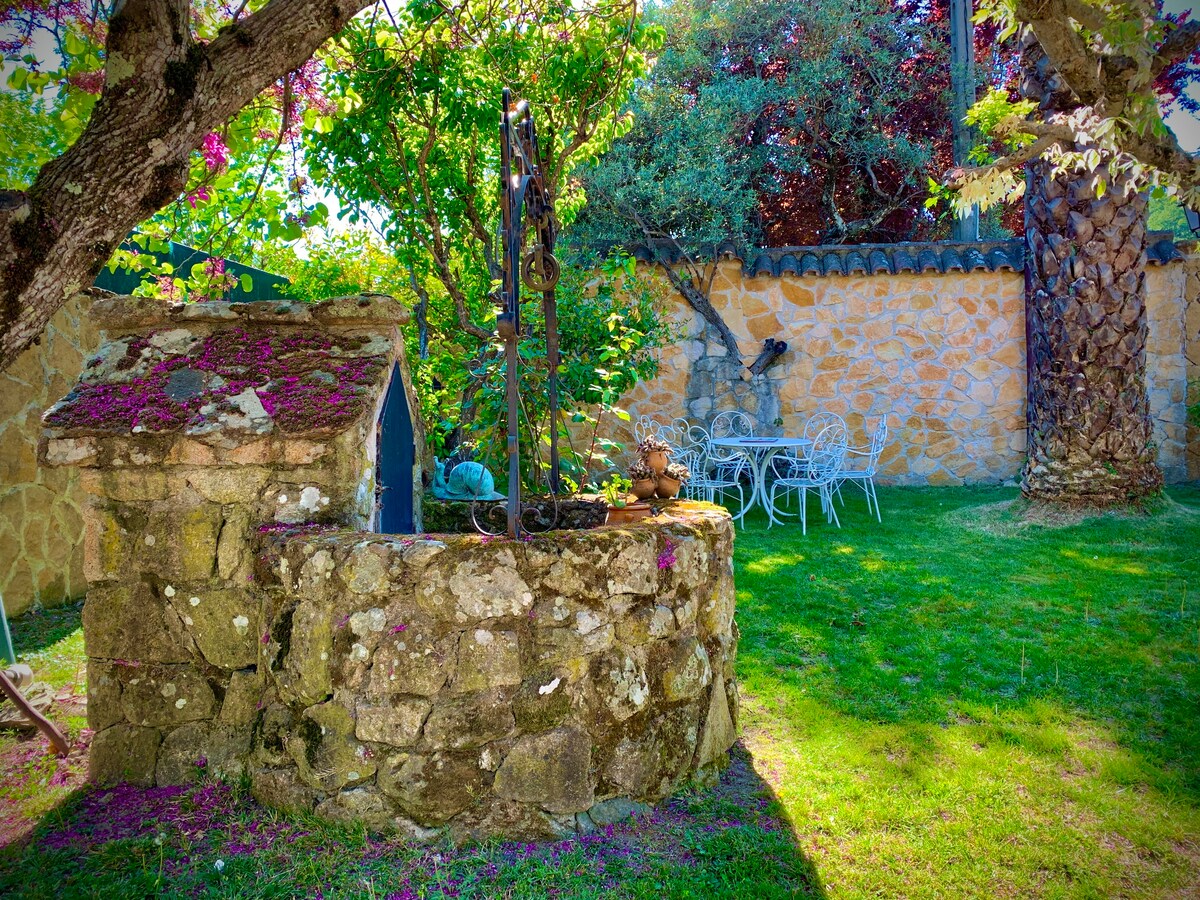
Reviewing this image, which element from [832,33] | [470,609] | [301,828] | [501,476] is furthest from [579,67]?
[832,33]

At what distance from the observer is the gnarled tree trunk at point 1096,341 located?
19.9 ft

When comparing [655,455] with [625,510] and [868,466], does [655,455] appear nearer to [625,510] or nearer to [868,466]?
[625,510]

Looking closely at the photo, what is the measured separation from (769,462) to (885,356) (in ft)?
7.49

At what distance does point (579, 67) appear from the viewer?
4.10m

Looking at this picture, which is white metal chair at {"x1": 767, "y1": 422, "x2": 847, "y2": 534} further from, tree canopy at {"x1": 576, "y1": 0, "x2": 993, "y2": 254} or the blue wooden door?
the blue wooden door

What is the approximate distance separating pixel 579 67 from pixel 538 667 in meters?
3.30

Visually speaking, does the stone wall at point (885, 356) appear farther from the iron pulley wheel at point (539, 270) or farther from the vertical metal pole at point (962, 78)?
the iron pulley wheel at point (539, 270)

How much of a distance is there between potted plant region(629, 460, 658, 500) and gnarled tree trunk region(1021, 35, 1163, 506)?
185 inches

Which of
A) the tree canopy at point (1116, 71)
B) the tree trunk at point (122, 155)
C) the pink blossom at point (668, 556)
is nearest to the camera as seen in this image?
the tree trunk at point (122, 155)

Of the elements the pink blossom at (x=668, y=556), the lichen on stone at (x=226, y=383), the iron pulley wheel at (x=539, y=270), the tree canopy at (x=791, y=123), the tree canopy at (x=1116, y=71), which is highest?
the tree canopy at (x=791, y=123)

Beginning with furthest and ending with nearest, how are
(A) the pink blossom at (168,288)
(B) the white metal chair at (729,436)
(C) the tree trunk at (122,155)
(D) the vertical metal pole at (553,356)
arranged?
(B) the white metal chair at (729,436) → (A) the pink blossom at (168,288) → (D) the vertical metal pole at (553,356) → (C) the tree trunk at (122,155)

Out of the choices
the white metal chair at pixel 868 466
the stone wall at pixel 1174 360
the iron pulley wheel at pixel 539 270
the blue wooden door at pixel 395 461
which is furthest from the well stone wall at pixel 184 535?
the stone wall at pixel 1174 360

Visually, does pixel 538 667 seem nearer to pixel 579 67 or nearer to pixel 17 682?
pixel 17 682

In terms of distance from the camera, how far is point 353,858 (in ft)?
6.94
